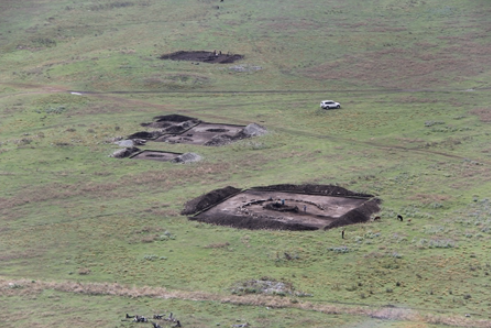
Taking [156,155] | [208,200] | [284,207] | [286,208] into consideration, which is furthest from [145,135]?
[286,208]

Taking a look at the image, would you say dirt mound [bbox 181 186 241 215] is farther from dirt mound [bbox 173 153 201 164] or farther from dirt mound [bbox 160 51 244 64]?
dirt mound [bbox 160 51 244 64]

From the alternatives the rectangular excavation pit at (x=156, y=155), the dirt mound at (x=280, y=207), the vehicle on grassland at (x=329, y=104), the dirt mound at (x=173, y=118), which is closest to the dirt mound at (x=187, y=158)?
the rectangular excavation pit at (x=156, y=155)

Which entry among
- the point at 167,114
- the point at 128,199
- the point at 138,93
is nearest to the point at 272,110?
the point at 167,114

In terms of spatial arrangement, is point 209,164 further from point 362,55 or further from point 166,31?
point 166,31

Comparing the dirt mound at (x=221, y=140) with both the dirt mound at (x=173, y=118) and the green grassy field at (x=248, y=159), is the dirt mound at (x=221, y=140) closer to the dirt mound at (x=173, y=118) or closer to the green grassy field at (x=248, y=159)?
the green grassy field at (x=248, y=159)

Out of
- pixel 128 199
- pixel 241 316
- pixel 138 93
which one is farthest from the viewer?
pixel 138 93

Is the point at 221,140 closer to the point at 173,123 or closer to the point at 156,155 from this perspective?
the point at 156,155
